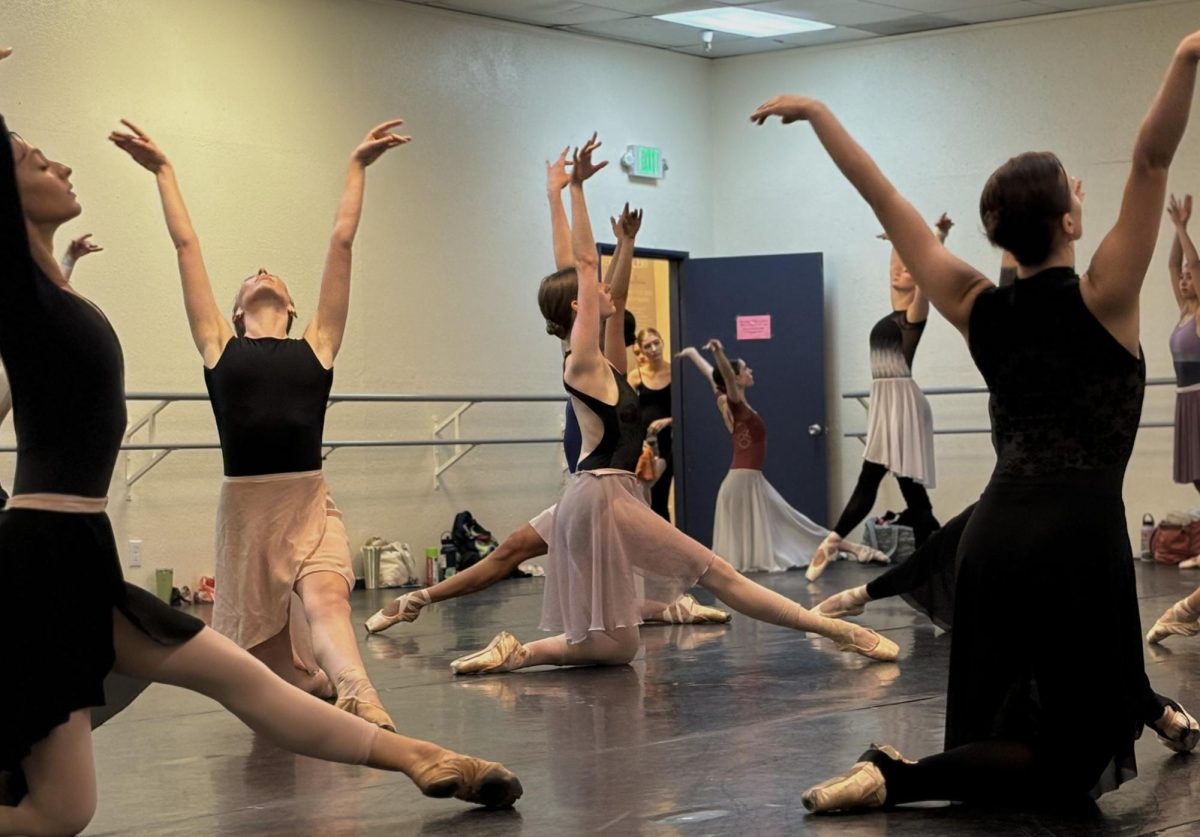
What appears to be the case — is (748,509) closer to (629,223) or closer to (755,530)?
(755,530)

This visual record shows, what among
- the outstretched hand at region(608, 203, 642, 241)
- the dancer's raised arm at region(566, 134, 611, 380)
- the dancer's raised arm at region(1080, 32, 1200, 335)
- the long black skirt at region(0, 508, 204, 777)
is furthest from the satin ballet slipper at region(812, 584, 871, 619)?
the long black skirt at region(0, 508, 204, 777)

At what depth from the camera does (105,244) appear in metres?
9.48

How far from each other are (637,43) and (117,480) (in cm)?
538

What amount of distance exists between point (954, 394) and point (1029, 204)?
8941 mm

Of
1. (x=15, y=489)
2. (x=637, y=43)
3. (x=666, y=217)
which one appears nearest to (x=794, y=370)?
(x=666, y=217)

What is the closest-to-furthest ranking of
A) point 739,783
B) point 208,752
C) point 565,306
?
point 739,783 → point 208,752 → point 565,306

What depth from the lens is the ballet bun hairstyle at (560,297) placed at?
6.10m

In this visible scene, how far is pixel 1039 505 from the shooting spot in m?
3.51

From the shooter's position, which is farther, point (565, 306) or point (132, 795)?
point (565, 306)

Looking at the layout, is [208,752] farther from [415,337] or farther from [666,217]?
[666,217]

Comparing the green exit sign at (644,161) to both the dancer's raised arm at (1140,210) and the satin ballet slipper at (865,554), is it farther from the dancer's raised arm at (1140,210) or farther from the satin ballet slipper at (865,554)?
the dancer's raised arm at (1140,210)

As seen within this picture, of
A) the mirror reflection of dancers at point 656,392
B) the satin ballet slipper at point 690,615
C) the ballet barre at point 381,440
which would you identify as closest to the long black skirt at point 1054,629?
the satin ballet slipper at point 690,615

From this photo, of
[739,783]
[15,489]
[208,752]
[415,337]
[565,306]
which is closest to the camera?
[15,489]

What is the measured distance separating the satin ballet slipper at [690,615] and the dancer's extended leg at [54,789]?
4.89 metres
